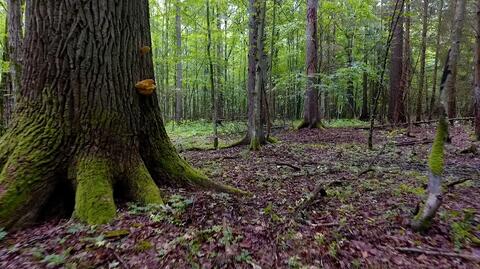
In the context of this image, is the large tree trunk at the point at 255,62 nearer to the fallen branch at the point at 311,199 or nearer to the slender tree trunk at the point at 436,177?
the fallen branch at the point at 311,199

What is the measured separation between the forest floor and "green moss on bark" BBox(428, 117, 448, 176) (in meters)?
0.63

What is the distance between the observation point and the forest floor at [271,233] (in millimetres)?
2527

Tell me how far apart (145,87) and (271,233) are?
246cm

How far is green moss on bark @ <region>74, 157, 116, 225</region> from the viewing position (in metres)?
3.14

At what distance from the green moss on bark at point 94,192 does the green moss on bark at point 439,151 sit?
345 cm

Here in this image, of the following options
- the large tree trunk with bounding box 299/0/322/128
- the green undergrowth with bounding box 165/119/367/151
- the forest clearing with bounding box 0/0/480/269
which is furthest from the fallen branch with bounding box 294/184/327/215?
the large tree trunk with bounding box 299/0/322/128

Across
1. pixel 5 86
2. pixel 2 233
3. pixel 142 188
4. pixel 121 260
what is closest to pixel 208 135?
pixel 5 86

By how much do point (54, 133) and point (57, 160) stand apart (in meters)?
0.31

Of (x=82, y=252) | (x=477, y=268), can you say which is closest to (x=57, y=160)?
(x=82, y=252)

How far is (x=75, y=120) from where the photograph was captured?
11.4ft

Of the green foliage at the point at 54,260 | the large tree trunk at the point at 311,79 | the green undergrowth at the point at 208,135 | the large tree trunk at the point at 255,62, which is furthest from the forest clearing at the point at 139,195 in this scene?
the large tree trunk at the point at 311,79

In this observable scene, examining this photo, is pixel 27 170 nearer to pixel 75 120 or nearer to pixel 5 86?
pixel 75 120

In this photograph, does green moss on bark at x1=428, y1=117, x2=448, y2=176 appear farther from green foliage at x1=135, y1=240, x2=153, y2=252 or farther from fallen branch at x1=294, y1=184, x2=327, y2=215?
green foliage at x1=135, y1=240, x2=153, y2=252

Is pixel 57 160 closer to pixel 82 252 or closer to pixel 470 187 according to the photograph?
pixel 82 252
